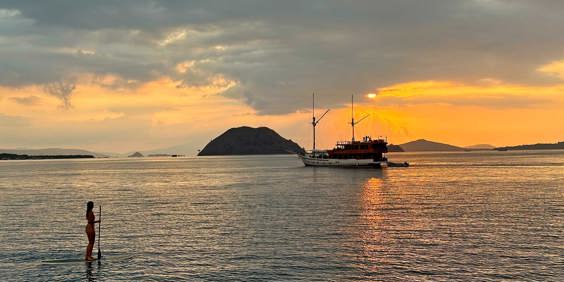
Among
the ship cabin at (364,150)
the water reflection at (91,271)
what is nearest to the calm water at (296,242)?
the water reflection at (91,271)

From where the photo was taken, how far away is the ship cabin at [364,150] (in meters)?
179

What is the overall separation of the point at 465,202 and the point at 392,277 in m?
42.7

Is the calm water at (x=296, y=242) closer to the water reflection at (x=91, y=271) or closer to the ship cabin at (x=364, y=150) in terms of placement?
the water reflection at (x=91, y=271)

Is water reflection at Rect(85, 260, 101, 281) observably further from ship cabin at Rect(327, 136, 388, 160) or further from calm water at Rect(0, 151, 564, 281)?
ship cabin at Rect(327, 136, 388, 160)

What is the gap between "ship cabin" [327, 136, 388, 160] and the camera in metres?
179

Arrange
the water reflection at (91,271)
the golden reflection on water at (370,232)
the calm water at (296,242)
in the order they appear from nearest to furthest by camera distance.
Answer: the water reflection at (91,271)
the calm water at (296,242)
the golden reflection on water at (370,232)

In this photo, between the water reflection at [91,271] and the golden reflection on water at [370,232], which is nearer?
the water reflection at [91,271]

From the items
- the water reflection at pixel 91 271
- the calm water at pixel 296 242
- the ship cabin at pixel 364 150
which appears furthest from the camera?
the ship cabin at pixel 364 150

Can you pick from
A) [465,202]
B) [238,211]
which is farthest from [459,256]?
[465,202]

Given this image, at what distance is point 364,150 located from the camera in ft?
594

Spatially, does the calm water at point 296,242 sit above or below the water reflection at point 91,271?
above

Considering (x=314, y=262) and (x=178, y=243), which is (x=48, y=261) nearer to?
(x=178, y=243)

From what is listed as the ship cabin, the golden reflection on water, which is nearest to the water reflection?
the golden reflection on water

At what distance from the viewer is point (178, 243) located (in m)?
36.4
